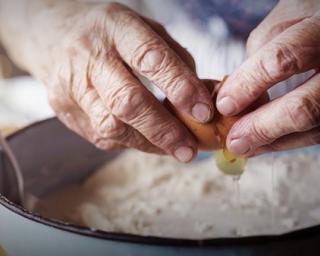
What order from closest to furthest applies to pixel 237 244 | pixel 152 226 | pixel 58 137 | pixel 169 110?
pixel 237 244
pixel 169 110
pixel 152 226
pixel 58 137

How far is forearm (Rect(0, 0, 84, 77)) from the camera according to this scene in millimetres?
553

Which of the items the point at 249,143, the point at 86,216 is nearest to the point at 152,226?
the point at 86,216

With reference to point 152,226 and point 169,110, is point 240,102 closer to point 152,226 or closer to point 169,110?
point 169,110

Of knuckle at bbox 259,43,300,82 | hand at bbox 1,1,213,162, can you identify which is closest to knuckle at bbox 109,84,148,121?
hand at bbox 1,1,213,162

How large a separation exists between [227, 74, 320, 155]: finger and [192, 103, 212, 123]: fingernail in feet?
0.08

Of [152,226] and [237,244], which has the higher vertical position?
[237,244]

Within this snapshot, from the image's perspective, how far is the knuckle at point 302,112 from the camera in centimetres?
43

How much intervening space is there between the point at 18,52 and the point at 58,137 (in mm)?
145

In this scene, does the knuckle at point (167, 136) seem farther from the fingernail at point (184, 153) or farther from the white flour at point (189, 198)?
the white flour at point (189, 198)

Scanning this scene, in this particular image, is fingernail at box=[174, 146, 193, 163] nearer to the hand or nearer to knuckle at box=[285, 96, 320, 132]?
the hand

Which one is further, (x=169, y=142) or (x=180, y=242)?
(x=169, y=142)

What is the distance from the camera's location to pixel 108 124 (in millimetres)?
531

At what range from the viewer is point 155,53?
471mm

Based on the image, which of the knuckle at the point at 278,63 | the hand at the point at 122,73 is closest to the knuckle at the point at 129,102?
the hand at the point at 122,73
